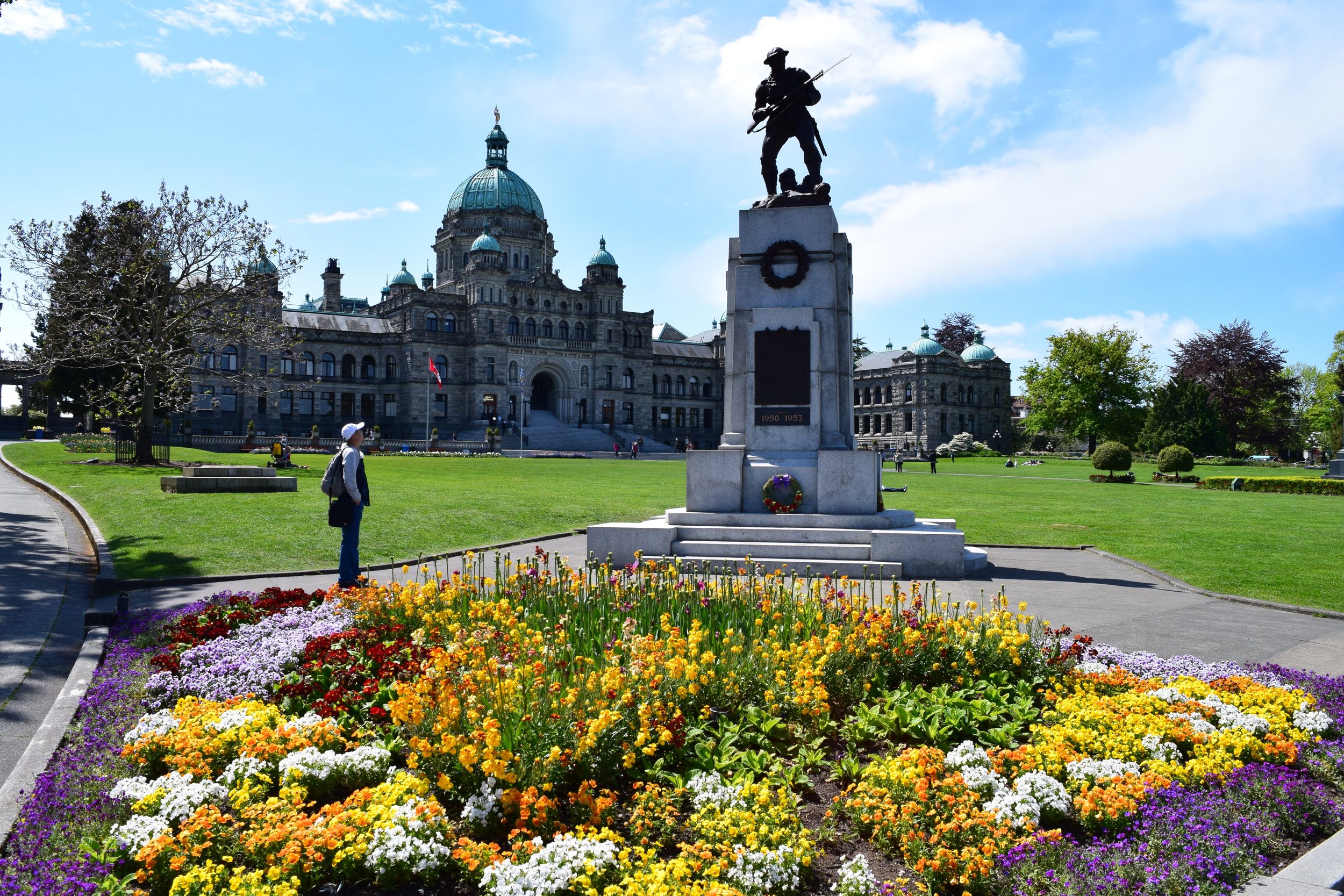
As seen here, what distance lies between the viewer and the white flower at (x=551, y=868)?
402 centimetres

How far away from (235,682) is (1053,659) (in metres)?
6.64

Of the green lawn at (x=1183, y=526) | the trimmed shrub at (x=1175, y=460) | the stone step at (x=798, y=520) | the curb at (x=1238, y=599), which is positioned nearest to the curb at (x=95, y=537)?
the stone step at (x=798, y=520)

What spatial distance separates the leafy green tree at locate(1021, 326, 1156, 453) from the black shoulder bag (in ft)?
257

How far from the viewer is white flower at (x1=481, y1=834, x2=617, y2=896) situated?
158 inches

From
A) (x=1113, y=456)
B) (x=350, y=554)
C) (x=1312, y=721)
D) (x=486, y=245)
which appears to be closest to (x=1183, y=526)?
(x=1312, y=721)

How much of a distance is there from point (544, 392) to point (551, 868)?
89731mm

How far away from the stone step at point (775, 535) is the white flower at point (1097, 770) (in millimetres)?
7501

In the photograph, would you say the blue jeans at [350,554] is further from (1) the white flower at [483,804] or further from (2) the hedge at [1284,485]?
(2) the hedge at [1284,485]

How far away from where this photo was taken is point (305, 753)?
207 inches

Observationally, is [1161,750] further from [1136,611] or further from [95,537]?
[95,537]

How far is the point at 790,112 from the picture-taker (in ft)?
49.6

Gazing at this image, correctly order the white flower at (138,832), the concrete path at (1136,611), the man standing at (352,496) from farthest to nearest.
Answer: the man standing at (352,496), the concrete path at (1136,611), the white flower at (138,832)

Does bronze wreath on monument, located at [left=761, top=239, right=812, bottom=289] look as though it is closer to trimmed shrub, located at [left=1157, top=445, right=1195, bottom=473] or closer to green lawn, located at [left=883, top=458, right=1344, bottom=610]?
green lawn, located at [left=883, top=458, right=1344, bottom=610]

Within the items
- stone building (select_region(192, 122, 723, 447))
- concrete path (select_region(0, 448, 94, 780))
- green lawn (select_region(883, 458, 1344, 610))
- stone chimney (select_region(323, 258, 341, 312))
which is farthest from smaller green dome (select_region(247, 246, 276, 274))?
stone chimney (select_region(323, 258, 341, 312))
